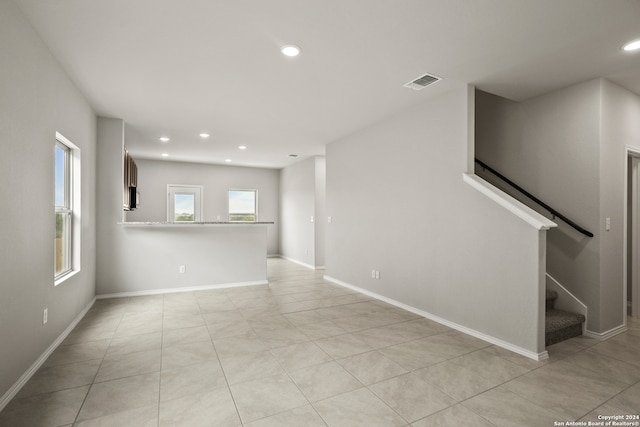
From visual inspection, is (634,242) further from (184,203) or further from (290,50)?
(184,203)

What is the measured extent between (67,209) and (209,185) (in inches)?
204

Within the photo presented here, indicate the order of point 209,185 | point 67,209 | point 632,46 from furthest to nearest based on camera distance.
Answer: point 209,185 < point 67,209 < point 632,46

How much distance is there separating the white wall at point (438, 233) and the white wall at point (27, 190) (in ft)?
12.5

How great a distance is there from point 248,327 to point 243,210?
6071mm

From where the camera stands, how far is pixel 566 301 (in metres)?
3.43

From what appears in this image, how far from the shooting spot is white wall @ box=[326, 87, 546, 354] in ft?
9.58

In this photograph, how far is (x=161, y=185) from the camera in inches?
322

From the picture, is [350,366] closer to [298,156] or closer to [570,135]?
[570,135]

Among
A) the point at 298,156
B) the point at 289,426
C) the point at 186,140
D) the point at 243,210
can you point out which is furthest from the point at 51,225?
the point at 243,210

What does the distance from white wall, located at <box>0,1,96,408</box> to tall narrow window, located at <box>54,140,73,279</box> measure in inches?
12.7

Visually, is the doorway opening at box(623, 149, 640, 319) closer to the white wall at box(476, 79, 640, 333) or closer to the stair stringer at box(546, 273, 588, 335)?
the white wall at box(476, 79, 640, 333)

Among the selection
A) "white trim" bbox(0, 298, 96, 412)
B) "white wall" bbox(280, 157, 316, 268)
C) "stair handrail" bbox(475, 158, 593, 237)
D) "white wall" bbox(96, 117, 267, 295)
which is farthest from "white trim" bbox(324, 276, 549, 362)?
"white trim" bbox(0, 298, 96, 412)

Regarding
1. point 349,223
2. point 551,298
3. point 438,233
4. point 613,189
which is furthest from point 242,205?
point 613,189

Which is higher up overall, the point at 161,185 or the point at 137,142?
the point at 137,142
